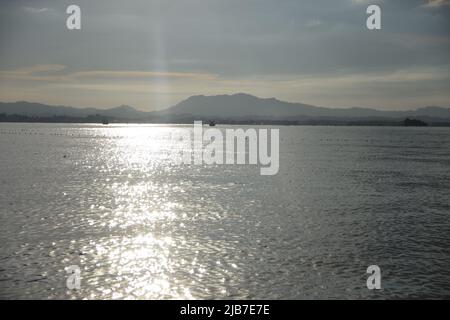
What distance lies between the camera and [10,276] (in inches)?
881

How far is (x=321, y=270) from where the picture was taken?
24.1 metres

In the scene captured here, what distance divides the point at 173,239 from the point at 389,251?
45.3 ft

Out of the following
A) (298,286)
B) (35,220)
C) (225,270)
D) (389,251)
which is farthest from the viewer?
(35,220)

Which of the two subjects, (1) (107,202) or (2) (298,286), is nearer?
(2) (298,286)

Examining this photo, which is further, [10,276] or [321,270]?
[321,270]

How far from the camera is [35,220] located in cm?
3494
